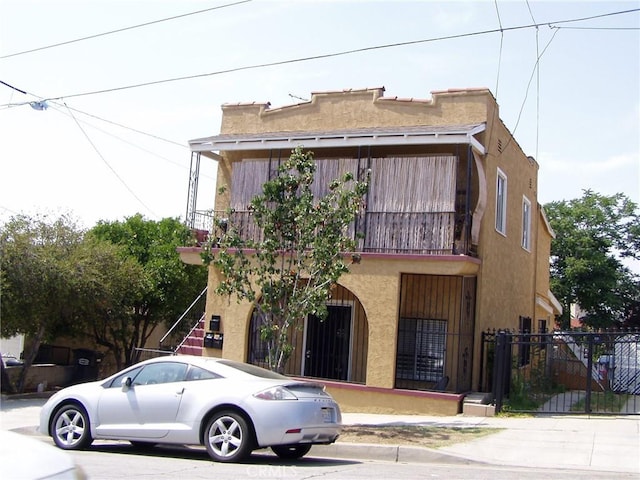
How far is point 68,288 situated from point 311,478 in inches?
428

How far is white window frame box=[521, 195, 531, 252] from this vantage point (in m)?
21.3

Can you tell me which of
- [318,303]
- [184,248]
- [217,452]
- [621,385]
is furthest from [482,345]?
[217,452]

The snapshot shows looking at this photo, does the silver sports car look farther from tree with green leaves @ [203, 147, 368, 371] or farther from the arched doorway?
the arched doorway

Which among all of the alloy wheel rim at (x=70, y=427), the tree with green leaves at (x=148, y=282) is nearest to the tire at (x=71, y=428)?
the alloy wheel rim at (x=70, y=427)

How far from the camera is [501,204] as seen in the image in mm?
18203

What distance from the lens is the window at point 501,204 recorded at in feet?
58.7

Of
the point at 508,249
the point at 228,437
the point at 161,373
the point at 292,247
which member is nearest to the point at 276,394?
the point at 228,437

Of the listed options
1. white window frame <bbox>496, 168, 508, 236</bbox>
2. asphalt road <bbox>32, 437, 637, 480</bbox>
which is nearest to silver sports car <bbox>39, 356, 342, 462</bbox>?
asphalt road <bbox>32, 437, 637, 480</bbox>

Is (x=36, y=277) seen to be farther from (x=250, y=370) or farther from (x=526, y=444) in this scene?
(x=526, y=444)

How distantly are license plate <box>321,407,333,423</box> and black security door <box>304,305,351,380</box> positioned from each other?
24.9ft

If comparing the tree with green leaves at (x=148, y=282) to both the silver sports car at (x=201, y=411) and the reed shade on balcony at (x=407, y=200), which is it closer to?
the reed shade on balcony at (x=407, y=200)

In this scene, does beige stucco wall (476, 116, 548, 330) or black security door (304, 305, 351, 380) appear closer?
beige stucco wall (476, 116, 548, 330)

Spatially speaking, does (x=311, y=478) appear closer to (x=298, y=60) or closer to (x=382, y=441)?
(x=382, y=441)

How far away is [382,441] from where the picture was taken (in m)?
11.2
